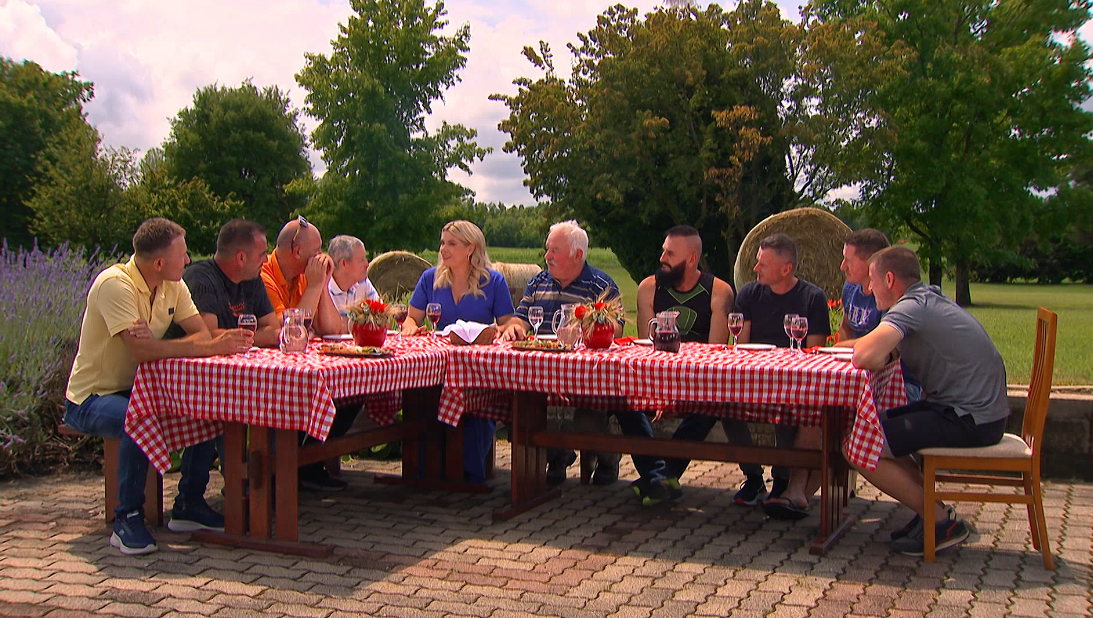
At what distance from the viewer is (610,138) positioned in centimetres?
3431

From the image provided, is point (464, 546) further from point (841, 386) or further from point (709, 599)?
point (841, 386)

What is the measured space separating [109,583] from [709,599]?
8.39ft

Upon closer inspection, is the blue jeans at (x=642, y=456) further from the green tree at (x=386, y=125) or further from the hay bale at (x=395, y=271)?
the green tree at (x=386, y=125)

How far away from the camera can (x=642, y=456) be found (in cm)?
579

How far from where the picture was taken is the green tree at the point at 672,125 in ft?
109

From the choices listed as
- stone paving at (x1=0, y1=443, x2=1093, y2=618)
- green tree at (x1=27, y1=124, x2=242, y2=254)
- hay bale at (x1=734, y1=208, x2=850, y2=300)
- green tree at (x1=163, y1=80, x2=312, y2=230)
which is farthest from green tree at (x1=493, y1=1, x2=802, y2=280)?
stone paving at (x1=0, y1=443, x2=1093, y2=618)

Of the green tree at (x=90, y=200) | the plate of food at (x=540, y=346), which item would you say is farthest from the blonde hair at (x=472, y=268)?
the green tree at (x=90, y=200)

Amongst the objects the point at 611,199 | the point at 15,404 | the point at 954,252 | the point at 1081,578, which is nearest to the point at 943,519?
the point at 1081,578

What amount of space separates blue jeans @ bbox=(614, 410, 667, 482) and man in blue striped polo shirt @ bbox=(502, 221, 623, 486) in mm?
325

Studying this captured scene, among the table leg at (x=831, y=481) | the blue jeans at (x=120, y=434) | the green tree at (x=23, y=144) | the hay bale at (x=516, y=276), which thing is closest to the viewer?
the blue jeans at (x=120, y=434)

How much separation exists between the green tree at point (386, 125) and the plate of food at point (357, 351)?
120 ft

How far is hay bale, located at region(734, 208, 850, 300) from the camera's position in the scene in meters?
12.6

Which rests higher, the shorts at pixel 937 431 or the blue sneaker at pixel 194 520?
the shorts at pixel 937 431

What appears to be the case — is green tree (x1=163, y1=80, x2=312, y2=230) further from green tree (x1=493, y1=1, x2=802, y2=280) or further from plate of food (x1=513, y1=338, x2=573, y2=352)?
plate of food (x1=513, y1=338, x2=573, y2=352)
